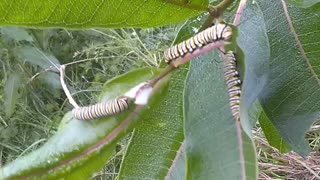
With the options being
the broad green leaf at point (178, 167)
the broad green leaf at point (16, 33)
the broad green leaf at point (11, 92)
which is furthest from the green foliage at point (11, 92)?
the broad green leaf at point (178, 167)

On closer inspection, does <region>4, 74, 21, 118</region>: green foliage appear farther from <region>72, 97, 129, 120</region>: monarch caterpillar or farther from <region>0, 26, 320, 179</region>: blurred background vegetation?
<region>72, 97, 129, 120</region>: monarch caterpillar

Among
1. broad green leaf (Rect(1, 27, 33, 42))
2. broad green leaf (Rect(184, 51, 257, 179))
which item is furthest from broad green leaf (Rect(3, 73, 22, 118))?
broad green leaf (Rect(184, 51, 257, 179))

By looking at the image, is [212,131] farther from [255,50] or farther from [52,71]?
[52,71]

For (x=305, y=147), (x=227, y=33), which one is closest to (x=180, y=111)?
(x=305, y=147)

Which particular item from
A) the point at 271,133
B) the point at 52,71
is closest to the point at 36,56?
the point at 52,71

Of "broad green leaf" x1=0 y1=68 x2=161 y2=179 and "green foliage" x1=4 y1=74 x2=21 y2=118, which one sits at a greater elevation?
"broad green leaf" x1=0 y1=68 x2=161 y2=179
